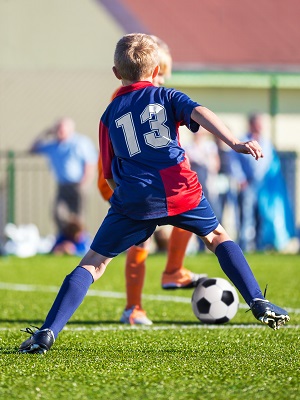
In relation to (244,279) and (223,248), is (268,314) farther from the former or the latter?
(223,248)

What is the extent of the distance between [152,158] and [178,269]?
6.57 ft

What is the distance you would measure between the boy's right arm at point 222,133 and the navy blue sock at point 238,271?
2.19 feet

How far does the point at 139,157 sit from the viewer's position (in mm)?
5316

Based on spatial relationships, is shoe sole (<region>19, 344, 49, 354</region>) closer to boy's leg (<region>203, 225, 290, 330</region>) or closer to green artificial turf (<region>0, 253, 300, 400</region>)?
green artificial turf (<region>0, 253, 300, 400</region>)

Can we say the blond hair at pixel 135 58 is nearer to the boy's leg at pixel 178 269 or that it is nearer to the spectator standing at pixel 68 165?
the boy's leg at pixel 178 269

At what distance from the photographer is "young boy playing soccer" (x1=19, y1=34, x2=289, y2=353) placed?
5281 mm

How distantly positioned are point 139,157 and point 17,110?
15104 mm

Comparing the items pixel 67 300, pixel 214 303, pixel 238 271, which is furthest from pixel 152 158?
pixel 214 303

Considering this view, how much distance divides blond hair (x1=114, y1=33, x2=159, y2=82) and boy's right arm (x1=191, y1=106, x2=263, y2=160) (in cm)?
48

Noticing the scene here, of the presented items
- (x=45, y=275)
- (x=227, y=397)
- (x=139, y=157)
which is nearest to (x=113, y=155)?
(x=139, y=157)

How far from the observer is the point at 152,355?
205 inches

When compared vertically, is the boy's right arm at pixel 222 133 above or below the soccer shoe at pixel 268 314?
above

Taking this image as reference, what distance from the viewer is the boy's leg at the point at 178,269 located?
279 inches

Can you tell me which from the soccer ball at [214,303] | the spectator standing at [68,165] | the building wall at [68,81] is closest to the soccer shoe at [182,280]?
the soccer ball at [214,303]
